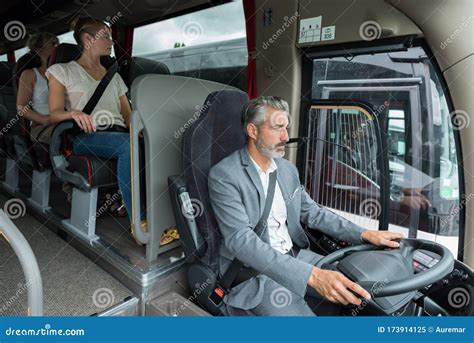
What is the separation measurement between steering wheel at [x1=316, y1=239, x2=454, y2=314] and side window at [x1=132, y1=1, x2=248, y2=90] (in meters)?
2.24

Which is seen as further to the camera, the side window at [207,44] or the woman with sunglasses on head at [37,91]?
the side window at [207,44]

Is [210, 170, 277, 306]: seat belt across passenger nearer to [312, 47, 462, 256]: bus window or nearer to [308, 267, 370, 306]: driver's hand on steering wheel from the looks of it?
[308, 267, 370, 306]: driver's hand on steering wheel

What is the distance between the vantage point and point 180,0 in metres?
3.65

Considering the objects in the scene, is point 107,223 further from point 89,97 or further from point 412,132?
point 412,132

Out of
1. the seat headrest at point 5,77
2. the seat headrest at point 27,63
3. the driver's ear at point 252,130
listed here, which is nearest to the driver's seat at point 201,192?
the driver's ear at point 252,130

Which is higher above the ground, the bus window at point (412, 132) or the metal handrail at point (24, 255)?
the bus window at point (412, 132)

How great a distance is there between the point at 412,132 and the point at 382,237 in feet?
3.77

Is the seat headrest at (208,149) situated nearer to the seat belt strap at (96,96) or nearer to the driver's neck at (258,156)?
the driver's neck at (258,156)

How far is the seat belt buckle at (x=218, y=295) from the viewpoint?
1691 mm

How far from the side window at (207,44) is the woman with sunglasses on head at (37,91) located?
4.68ft

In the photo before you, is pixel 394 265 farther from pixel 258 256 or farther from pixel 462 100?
pixel 462 100

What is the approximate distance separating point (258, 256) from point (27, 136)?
87.1 inches

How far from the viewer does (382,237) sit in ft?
5.29

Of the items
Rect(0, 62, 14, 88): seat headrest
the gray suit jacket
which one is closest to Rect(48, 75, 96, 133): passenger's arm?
the gray suit jacket
